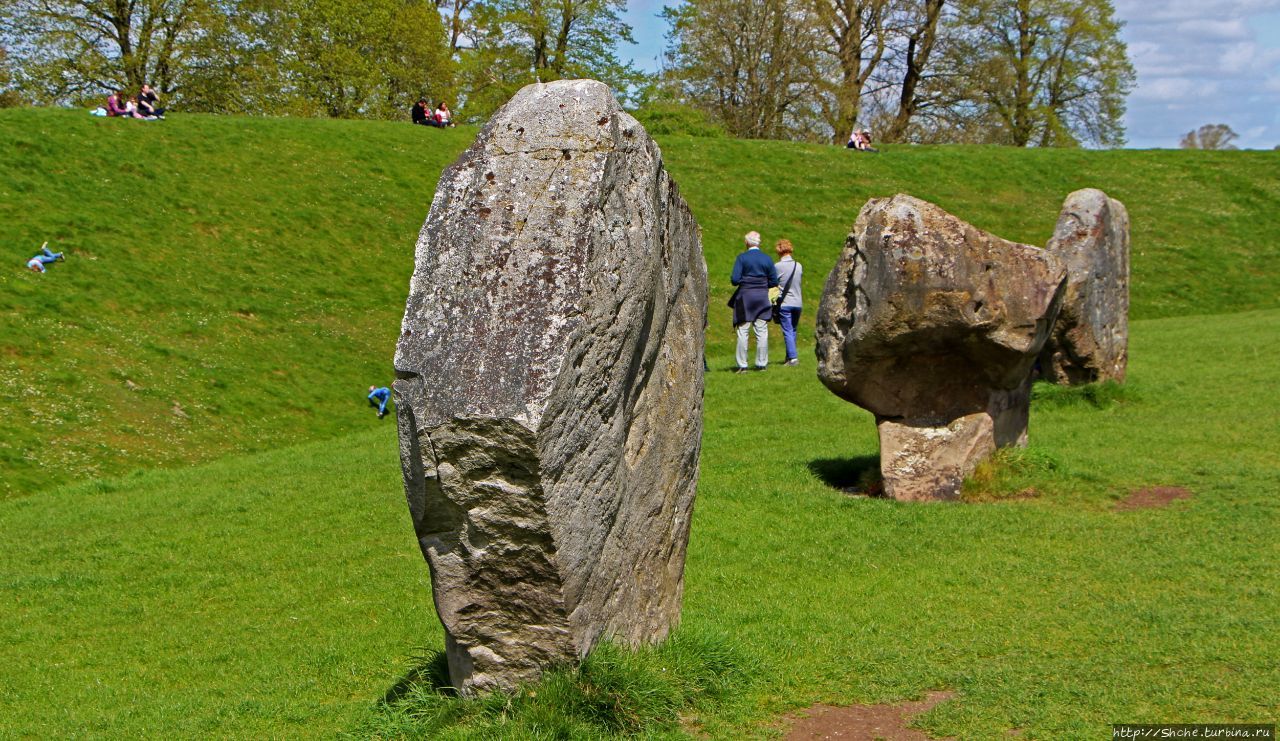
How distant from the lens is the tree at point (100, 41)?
143 feet

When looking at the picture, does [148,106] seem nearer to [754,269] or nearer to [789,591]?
[754,269]

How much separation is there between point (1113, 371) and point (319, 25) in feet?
141

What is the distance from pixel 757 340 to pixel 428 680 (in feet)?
45.1

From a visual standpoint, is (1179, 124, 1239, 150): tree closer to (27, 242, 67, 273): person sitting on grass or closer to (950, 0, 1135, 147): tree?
(950, 0, 1135, 147): tree

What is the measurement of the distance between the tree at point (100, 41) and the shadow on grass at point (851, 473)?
40656 millimetres

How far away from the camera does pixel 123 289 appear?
21562mm

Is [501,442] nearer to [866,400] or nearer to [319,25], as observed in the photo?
[866,400]

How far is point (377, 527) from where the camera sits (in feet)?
36.6

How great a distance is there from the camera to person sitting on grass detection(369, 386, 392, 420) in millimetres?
20141

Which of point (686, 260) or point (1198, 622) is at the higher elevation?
point (686, 260)

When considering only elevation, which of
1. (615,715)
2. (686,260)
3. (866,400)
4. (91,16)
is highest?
(91,16)

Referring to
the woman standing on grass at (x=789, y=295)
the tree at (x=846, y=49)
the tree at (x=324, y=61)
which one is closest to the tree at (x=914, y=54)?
the tree at (x=846, y=49)

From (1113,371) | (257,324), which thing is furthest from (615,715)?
(257,324)

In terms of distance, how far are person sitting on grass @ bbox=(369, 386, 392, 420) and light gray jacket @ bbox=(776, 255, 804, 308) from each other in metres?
7.02
